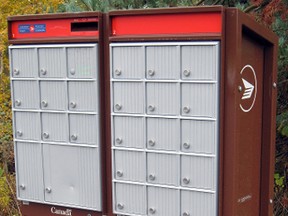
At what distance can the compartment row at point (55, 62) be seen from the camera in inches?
118

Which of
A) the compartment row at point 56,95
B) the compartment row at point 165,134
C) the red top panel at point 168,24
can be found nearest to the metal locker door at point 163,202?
the compartment row at point 165,134

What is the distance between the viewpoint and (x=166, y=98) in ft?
9.24

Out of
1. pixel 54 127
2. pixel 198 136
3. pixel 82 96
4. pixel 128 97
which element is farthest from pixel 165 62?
A: pixel 54 127

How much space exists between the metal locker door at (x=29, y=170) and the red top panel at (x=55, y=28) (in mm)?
666

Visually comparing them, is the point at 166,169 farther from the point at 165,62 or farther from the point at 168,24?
the point at 168,24

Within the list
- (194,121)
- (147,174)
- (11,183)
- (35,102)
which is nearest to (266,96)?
(194,121)

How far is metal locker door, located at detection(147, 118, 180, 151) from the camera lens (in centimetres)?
281

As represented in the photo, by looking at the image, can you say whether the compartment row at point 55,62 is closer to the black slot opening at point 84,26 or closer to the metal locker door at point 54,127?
the black slot opening at point 84,26

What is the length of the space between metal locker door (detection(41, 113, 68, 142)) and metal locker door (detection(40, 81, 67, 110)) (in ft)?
0.17

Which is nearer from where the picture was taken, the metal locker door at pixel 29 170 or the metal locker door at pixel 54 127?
the metal locker door at pixel 54 127

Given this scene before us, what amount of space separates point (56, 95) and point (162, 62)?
2.32ft

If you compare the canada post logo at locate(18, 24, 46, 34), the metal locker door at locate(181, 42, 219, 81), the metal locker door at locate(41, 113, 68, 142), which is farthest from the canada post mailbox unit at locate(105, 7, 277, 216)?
the canada post logo at locate(18, 24, 46, 34)

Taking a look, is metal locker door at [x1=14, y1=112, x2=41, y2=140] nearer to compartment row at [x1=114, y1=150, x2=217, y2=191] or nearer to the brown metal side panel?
compartment row at [x1=114, y1=150, x2=217, y2=191]

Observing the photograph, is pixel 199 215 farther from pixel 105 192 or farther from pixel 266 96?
pixel 266 96
